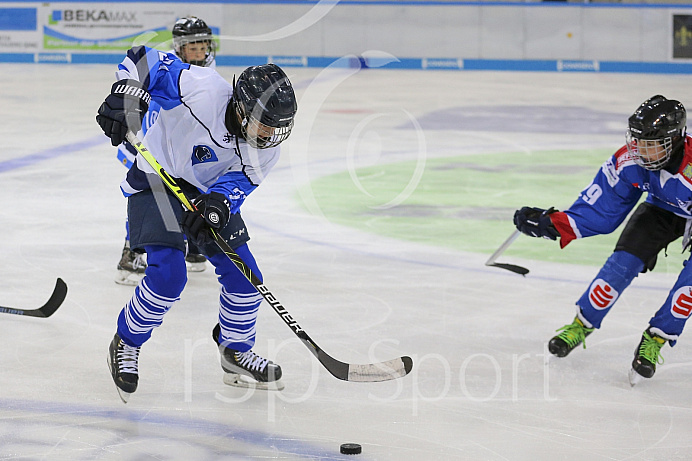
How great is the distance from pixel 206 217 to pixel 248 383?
2.20 feet

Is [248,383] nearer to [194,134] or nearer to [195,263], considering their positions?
[194,134]

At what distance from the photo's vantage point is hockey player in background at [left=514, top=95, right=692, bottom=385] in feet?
11.0

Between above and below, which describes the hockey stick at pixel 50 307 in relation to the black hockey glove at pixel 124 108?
below

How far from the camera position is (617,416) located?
10.1 feet

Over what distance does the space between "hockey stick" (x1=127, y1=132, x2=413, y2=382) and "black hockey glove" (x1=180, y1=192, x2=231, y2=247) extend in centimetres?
4

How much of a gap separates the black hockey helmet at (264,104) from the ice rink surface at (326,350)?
34.9 inches

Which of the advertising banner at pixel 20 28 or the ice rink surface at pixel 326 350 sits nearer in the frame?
the ice rink surface at pixel 326 350

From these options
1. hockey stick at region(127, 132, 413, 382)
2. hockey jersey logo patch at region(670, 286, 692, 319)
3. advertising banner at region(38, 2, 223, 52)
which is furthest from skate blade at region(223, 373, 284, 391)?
advertising banner at region(38, 2, 223, 52)

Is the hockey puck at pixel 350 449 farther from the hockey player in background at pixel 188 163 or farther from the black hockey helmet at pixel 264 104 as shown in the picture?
the black hockey helmet at pixel 264 104

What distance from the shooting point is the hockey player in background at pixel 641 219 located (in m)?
3.34

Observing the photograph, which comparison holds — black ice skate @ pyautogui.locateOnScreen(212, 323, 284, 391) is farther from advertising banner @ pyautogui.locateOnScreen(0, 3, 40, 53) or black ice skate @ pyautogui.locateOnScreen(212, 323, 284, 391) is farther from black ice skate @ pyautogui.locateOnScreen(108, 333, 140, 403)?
advertising banner @ pyautogui.locateOnScreen(0, 3, 40, 53)

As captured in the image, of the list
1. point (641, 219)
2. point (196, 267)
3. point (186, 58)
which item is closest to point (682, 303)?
point (641, 219)

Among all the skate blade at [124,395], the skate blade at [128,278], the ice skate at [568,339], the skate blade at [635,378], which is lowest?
the skate blade at [635,378]

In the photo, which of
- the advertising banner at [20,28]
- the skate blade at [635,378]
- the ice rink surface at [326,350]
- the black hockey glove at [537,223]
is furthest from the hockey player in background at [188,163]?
the advertising banner at [20,28]
